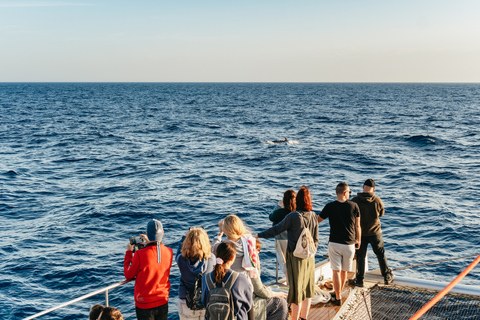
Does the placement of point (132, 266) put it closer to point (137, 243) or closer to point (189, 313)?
point (137, 243)

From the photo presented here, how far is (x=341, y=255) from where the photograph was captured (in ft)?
22.0

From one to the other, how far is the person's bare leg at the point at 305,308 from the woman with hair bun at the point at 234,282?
188cm

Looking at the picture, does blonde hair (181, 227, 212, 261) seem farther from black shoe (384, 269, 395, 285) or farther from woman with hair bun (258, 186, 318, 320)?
black shoe (384, 269, 395, 285)

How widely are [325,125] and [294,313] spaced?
54080 millimetres

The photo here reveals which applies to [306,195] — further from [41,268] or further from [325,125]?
[325,125]

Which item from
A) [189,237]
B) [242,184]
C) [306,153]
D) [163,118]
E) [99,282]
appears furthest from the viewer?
[163,118]

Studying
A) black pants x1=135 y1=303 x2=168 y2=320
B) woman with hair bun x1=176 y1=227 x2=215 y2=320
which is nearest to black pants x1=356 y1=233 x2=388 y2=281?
woman with hair bun x1=176 y1=227 x2=215 y2=320

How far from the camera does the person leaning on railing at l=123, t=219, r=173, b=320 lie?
4.79 meters

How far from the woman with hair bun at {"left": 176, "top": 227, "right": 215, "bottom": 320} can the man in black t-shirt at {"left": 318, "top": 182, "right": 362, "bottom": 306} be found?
7.28 ft

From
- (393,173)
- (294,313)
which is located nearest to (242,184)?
(393,173)

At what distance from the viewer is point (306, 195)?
562 centimetres

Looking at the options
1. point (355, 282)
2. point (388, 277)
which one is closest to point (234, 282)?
point (355, 282)

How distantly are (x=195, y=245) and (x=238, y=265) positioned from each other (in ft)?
1.98

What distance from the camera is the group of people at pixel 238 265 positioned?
424 centimetres
